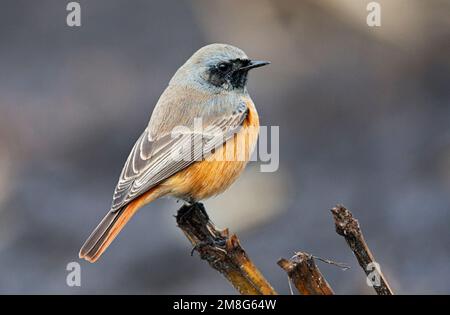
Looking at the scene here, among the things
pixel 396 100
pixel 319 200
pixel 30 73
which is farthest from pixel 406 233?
pixel 30 73

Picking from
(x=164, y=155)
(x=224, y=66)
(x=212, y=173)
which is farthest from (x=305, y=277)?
(x=224, y=66)

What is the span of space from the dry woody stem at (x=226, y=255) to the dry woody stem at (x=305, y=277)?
0.54ft

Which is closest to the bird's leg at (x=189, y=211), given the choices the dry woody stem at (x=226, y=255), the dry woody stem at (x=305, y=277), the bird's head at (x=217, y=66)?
the dry woody stem at (x=226, y=255)

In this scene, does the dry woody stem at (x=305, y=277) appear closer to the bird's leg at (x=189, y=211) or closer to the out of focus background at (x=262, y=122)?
the bird's leg at (x=189, y=211)

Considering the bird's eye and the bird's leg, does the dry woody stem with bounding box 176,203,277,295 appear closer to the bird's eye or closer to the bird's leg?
the bird's leg

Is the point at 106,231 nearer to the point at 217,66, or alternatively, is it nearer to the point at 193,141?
the point at 193,141

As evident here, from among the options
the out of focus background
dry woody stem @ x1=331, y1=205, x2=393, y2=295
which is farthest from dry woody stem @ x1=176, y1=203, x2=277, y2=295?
the out of focus background

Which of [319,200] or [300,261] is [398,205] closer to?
[319,200]

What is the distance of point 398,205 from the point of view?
7.73 metres

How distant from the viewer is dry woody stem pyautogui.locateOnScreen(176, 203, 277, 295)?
152 inches

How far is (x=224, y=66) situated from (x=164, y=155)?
78 centimetres

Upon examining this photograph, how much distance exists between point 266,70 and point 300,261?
4879 millimetres

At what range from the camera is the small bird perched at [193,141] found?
16.5 feet

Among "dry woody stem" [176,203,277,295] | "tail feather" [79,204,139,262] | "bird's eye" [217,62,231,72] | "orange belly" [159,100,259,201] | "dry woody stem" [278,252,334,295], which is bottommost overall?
"dry woody stem" [278,252,334,295]
